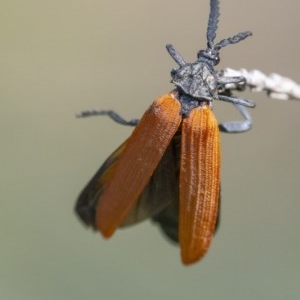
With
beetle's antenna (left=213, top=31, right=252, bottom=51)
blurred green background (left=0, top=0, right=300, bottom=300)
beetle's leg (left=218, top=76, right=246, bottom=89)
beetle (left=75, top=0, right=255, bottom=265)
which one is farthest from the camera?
blurred green background (left=0, top=0, right=300, bottom=300)

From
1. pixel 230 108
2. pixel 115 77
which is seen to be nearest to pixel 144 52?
pixel 115 77

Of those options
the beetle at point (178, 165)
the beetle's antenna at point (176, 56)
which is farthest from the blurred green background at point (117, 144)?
the beetle's antenna at point (176, 56)

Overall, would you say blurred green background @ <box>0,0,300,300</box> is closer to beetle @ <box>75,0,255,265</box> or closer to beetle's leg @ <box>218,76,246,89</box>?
beetle @ <box>75,0,255,265</box>

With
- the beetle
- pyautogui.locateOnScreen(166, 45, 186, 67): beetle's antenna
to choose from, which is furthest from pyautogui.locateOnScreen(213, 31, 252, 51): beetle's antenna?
pyautogui.locateOnScreen(166, 45, 186, 67): beetle's antenna

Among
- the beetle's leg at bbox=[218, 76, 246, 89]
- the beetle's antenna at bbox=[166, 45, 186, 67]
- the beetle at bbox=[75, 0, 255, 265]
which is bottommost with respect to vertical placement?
the beetle at bbox=[75, 0, 255, 265]

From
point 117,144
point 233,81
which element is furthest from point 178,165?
point 117,144

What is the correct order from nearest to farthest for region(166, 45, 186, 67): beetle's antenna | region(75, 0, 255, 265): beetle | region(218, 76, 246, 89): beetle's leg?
1. region(218, 76, 246, 89): beetle's leg
2. region(75, 0, 255, 265): beetle
3. region(166, 45, 186, 67): beetle's antenna

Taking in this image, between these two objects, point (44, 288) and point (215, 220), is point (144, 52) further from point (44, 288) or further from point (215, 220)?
point (215, 220)

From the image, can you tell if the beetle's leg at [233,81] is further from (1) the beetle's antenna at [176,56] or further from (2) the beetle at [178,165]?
(1) the beetle's antenna at [176,56]
